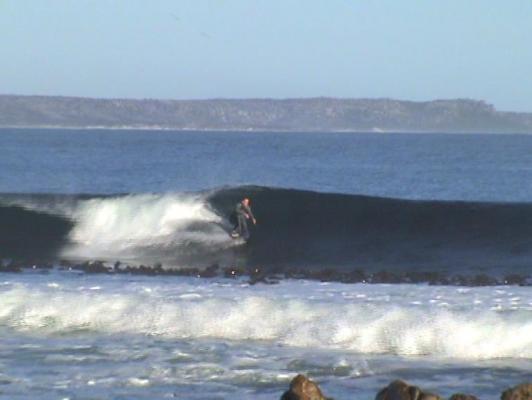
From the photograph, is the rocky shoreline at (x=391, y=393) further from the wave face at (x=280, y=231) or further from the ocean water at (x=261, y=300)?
the wave face at (x=280, y=231)

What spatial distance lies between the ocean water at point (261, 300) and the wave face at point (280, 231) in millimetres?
51

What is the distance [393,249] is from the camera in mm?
27328

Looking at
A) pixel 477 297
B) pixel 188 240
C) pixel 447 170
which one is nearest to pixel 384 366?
pixel 477 297

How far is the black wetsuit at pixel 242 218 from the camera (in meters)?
28.7

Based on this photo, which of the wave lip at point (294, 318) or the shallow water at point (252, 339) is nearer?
the shallow water at point (252, 339)

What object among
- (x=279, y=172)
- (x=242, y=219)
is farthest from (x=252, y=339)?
(x=279, y=172)

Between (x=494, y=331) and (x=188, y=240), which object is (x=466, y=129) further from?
(x=494, y=331)

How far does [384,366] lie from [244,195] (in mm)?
18968

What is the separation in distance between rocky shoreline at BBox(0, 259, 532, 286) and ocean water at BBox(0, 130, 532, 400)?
0.20 m

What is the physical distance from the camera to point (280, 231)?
98.0 ft

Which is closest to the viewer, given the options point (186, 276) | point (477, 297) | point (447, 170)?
point (477, 297)

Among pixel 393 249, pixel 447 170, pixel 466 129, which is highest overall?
pixel 466 129

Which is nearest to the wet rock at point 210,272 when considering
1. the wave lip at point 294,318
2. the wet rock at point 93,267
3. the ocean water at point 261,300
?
the ocean water at point 261,300

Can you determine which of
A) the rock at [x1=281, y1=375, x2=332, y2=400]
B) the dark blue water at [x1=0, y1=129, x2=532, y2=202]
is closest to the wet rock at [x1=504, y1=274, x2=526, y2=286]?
the rock at [x1=281, y1=375, x2=332, y2=400]
